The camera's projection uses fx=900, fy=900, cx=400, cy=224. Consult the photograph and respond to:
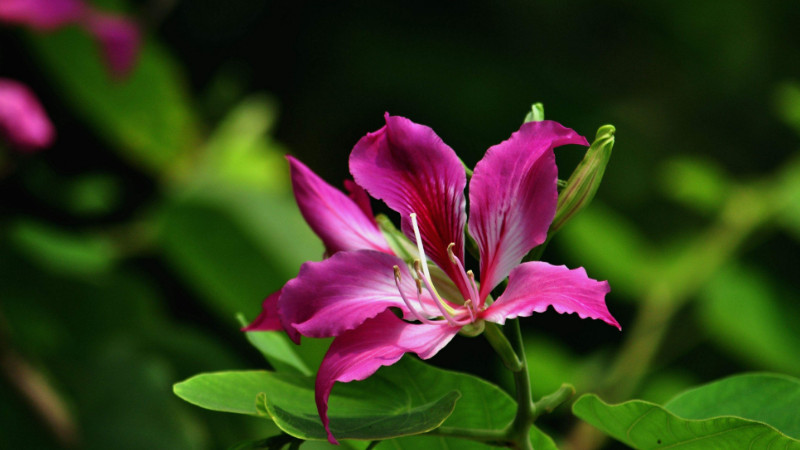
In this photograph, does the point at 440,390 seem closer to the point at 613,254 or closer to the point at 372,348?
the point at 372,348

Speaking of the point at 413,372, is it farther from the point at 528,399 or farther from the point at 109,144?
the point at 109,144

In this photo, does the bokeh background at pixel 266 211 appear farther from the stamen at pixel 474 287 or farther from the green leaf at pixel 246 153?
the stamen at pixel 474 287

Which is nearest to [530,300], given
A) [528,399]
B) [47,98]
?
[528,399]

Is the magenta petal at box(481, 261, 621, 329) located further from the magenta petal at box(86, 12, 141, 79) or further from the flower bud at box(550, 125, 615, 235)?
the magenta petal at box(86, 12, 141, 79)

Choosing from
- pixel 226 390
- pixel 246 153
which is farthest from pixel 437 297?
pixel 246 153

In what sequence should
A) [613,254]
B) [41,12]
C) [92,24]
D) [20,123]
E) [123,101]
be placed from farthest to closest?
[123,101]
[613,254]
[92,24]
[41,12]
[20,123]

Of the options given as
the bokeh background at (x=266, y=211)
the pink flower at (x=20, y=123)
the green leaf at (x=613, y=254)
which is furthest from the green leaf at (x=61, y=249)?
the green leaf at (x=613, y=254)

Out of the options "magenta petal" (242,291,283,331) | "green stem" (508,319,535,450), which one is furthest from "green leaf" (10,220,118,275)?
"green stem" (508,319,535,450)
